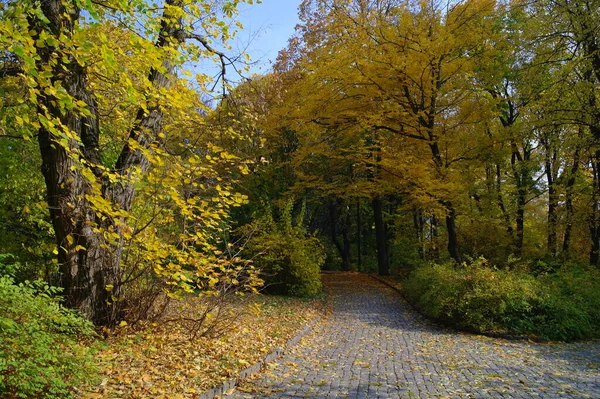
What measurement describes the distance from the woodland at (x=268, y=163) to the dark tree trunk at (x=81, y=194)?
26 mm

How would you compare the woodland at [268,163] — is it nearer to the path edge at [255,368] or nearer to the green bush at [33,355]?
the green bush at [33,355]

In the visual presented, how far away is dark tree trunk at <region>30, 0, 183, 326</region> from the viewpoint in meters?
5.52

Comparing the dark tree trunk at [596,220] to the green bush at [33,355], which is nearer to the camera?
the green bush at [33,355]

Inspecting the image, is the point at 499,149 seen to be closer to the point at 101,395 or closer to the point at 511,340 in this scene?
the point at 511,340

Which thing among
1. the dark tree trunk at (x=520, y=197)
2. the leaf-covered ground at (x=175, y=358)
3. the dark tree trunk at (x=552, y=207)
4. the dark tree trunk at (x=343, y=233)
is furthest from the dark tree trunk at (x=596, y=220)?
the dark tree trunk at (x=343, y=233)

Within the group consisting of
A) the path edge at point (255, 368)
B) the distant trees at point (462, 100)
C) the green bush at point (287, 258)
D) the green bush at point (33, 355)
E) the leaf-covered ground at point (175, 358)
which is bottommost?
the path edge at point (255, 368)

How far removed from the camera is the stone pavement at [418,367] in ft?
16.8

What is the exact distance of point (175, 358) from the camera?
5.47m

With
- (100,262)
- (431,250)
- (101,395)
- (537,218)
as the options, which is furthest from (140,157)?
(537,218)

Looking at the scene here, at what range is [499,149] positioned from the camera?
14.4m

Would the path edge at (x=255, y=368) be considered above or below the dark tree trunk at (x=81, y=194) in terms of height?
below

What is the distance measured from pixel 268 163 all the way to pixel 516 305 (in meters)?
6.20

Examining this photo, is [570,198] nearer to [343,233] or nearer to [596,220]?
[596,220]

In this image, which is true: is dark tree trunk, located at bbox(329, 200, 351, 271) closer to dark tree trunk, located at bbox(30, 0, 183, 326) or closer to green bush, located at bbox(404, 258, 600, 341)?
green bush, located at bbox(404, 258, 600, 341)
